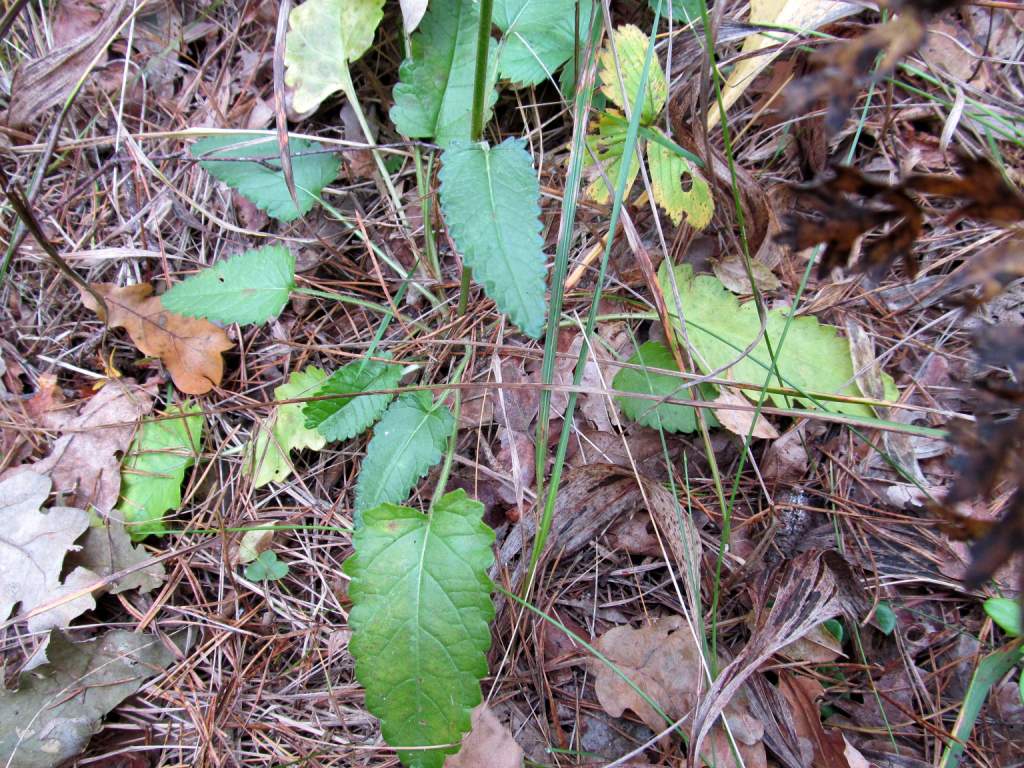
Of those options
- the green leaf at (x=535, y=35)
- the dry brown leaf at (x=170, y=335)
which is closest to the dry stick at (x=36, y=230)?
the dry brown leaf at (x=170, y=335)

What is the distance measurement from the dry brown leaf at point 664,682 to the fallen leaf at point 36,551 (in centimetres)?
124

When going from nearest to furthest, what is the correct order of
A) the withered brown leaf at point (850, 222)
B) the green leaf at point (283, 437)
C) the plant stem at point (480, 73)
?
the withered brown leaf at point (850, 222) < the plant stem at point (480, 73) < the green leaf at point (283, 437)

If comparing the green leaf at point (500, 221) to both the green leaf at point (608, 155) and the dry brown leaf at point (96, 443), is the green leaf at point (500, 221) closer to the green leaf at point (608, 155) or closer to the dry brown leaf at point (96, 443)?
the green leaf at point (608, 155)

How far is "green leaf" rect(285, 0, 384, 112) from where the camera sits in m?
1.75

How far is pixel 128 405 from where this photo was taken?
5.89 feet

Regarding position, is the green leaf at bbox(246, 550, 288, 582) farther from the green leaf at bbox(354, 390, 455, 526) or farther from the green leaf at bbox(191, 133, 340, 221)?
the green leaf at bbox(191, 133, 340, 221)

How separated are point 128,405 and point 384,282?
31.3 inches

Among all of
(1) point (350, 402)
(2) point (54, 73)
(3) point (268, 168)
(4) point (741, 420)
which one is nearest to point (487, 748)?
(1) point (350, 402)

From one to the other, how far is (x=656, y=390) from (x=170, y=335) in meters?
1.33

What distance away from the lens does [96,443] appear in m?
1.75

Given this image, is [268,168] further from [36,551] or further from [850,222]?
[850,222]

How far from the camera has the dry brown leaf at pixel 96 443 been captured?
5.58 ft

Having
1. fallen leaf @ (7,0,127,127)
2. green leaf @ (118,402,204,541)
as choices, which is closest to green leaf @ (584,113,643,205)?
green leaf @ (118,402,204,541)

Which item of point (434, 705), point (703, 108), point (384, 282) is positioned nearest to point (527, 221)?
point (703, 108)
